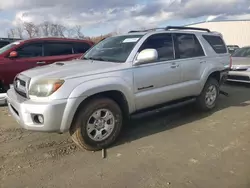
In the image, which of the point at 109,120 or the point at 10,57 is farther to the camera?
the point at 10,57

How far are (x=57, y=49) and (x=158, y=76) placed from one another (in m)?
4.18

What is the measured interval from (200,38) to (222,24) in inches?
1604

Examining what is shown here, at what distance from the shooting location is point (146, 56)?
4.25 m

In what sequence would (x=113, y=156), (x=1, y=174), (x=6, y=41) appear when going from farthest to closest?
(x=6, y=41) → (x=113, y=156) → (x=1, y=174)

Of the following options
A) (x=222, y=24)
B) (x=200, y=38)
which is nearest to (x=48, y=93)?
(x=200, y=38)

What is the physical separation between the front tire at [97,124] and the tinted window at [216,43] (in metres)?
2.95

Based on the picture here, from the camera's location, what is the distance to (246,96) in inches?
295

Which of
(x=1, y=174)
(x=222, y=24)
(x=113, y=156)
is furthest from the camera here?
(x=222, y=24)

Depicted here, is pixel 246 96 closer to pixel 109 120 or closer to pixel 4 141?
pixel 109 120

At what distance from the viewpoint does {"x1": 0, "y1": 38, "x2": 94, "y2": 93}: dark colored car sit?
687 cm

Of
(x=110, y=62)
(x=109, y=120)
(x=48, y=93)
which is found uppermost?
(x=110, y=62)

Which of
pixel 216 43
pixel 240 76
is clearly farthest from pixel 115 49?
pixel 240 76

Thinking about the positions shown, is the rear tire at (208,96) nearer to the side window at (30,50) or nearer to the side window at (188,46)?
the side window at (188,46)

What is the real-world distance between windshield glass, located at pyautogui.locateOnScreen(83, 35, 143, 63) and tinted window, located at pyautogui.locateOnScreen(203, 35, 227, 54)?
197cm
